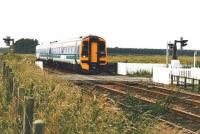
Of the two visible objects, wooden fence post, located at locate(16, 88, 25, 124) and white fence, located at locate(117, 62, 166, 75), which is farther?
white fence, located at locate(117, 62, 166, 75)

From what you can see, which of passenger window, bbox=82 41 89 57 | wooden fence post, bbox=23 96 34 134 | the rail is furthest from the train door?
wooden fence post, bbox=23 96 34 134

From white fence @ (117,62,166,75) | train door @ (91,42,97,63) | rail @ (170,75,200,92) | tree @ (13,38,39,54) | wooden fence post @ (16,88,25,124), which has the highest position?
tree @ (13,38,39,54)

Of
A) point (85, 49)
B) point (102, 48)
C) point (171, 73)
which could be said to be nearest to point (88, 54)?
point (85, 49)

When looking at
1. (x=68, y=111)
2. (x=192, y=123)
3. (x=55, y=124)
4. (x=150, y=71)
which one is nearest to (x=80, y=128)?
(x=55, y=124)

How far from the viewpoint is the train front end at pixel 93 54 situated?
36.9 metres

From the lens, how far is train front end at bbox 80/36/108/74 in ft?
121

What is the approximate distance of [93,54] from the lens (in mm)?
37656

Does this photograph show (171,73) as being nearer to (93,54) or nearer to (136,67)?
(93,54)

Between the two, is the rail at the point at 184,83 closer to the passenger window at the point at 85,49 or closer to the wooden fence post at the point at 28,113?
the passenger window at the point at 85,49

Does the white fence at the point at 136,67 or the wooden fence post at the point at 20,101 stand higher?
the wooden fence post at the point at 20,101

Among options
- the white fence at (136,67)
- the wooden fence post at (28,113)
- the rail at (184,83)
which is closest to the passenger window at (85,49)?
the white fence at (136,67)

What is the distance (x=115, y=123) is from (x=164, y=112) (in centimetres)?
696

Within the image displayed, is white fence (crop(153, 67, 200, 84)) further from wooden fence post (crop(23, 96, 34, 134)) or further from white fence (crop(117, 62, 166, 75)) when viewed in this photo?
wooden fence post (crop(23, 96, 34, 134))

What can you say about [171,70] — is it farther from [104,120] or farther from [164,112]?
[104,120]
